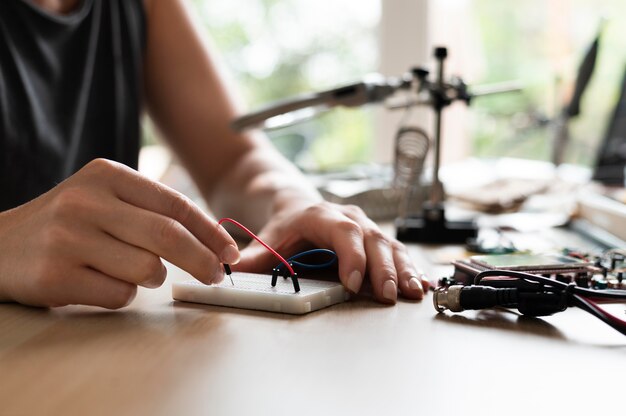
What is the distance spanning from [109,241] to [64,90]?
744 millimetres

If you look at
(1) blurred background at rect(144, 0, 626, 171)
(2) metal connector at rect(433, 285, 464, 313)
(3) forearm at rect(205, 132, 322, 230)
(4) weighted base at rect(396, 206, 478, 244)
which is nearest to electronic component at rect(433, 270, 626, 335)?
(2) metal connector at rect(433, 285, 464, 313)

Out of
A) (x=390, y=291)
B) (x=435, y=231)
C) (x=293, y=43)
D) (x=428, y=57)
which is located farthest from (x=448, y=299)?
(x=293, y=43)

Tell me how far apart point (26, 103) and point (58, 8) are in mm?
207

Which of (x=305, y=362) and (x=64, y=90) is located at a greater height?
(x=64, y=90)

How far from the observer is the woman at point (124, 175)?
2.13 ft

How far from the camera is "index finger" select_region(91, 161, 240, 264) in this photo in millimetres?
656

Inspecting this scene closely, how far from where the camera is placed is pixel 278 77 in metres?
3.74

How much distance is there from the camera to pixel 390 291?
2.31ft

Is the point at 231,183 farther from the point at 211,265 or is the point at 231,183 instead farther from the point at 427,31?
the point at 427,31

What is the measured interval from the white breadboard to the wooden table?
0.04 feet

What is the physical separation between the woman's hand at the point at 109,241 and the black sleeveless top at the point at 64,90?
21.6 inches

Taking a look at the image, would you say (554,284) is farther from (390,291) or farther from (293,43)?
(293,43)

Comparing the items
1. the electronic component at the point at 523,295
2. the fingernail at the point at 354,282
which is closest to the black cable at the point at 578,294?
the electronic component at the point at 523,295

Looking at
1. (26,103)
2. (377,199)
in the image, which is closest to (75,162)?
(26,103)
